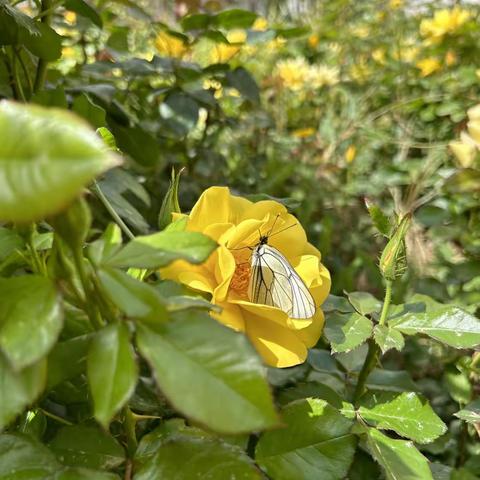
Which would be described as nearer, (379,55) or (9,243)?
(9,243)

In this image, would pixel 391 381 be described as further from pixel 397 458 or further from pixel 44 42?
pixel 44 42

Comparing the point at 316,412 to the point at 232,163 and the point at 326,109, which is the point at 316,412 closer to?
the point at 232,163

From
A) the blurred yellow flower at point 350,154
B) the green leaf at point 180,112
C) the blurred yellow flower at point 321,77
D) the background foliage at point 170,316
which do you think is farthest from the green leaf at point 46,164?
the blurred yellow flower at point 321,77

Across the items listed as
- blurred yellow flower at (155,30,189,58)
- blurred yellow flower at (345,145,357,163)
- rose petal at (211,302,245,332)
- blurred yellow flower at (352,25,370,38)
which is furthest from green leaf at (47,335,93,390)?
blurred yellow flower at (352,25,370,38)

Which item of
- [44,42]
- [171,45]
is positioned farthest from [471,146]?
[171,45]

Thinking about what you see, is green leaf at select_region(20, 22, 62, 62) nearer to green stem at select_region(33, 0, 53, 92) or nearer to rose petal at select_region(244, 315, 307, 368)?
green stem at select_region(33, 0, 53, 92)

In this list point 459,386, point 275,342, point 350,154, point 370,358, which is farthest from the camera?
point 350,154
